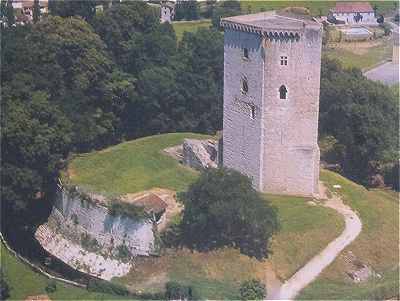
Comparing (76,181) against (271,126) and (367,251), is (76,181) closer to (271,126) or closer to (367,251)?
(271,126)

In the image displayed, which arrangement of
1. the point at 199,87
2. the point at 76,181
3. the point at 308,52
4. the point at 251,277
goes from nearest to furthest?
the point at 251,277 < the point at 308,52 < the point at 76,181 < the point at 199,87

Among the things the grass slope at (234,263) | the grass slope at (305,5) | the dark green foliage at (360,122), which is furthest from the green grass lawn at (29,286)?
the grass slope at (305,5)

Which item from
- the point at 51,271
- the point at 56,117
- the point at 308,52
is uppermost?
the point at 308,52

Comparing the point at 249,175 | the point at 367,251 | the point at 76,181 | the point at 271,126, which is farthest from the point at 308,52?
the point at 76,181

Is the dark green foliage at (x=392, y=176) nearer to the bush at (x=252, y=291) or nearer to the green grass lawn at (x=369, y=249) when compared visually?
the green grass lawn at (x=369, y=249)

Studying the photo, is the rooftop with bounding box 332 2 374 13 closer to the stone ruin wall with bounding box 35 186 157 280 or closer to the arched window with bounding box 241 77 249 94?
the arched window with bounding box 241 77 249 94

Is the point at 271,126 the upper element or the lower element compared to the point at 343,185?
upper
